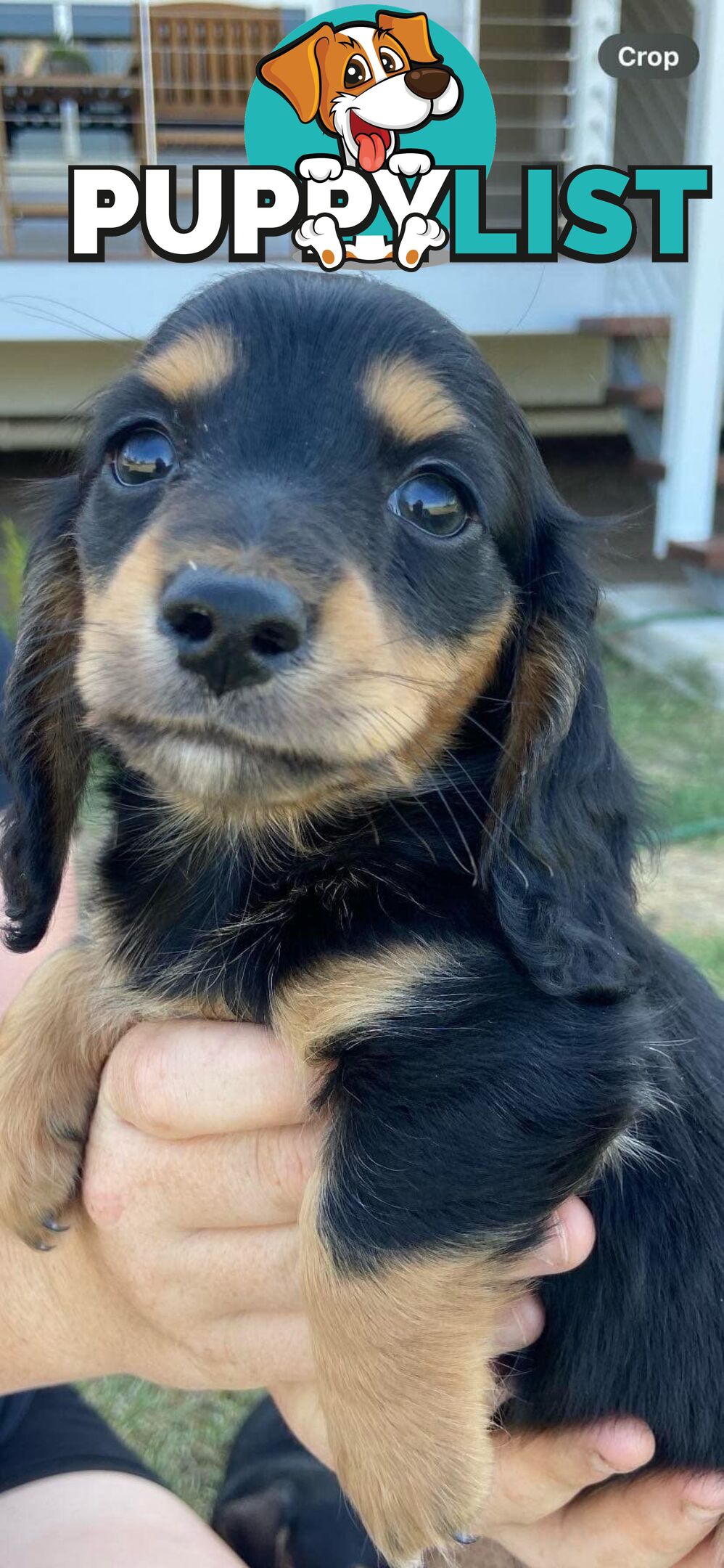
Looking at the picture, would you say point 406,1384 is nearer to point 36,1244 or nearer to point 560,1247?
point 560,1247

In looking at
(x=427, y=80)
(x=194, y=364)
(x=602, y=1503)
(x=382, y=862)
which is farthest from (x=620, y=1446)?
(x=427, y=80)

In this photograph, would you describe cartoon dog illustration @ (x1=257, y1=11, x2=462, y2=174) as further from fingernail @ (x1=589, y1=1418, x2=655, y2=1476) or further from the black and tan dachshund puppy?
fingernail @ (x1=589, y1=1418, x2=655, y2=1476)

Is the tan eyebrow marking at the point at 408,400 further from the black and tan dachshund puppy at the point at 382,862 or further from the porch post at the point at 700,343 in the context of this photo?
the porch post at the point at 700,343

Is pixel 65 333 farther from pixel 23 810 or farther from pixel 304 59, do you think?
pixel 23 810

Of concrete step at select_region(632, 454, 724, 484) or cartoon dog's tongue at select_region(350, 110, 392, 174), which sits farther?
concrete step at select_region(632, 454, 724, 484)

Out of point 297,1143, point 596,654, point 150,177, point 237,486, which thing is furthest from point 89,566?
point 150,177

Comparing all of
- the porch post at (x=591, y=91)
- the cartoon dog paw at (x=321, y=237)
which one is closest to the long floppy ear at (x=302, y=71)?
the cartoon dog paw at (x=321, y=237)

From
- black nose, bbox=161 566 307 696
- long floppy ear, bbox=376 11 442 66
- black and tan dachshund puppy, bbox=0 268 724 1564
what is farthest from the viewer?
long floppy ear, bbox=376 11 442 66

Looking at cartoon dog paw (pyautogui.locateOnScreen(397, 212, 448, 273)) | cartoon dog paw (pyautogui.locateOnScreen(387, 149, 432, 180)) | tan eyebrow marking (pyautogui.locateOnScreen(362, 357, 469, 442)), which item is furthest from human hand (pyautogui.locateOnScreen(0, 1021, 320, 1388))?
cartoon dog paw (pyautogui.locateOnScreen(397, 212, 448, 273))
